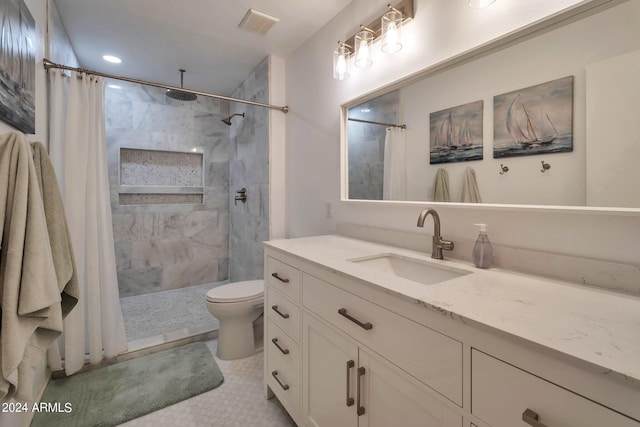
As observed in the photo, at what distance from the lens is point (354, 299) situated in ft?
3.09

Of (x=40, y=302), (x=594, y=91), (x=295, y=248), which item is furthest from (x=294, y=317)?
(x=594, y=91)

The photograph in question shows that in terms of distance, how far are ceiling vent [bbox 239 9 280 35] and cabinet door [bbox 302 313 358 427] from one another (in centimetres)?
198

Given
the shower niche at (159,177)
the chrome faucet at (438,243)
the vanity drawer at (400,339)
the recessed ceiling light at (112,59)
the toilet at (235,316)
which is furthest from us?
the shower niche at (159,177)

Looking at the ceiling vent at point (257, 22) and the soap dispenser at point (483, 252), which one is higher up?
the ceiling vent at point (257, 22)

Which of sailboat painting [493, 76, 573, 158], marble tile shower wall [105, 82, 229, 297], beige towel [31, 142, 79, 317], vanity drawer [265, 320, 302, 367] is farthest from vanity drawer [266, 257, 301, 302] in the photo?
marble tile shower wall [105, 82, 229, 297]

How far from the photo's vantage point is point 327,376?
1.08 meters

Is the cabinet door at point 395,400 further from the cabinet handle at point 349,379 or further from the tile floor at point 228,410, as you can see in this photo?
the tile floor at point 228,410

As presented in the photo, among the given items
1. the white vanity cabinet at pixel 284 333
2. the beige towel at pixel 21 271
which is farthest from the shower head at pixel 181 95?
the white vanity cabinet at pixel 284 333

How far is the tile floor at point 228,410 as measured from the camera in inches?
55.4

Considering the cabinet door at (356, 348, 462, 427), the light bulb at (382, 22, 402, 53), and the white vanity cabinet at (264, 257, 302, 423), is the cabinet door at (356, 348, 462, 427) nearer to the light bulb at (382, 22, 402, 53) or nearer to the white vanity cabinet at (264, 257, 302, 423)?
the white vanity cabinet at (264, 257, 302, 423)

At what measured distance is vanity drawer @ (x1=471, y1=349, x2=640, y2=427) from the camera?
460 millimetres

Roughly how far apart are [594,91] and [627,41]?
0.14 m

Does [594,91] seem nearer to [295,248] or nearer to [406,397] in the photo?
[406,397]

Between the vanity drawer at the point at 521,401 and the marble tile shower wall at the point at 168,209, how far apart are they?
3507 mm
